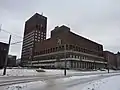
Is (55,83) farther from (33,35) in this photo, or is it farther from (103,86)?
(33,35)

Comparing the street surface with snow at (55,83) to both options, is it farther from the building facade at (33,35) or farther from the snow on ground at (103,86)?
the building facade at (33,35)

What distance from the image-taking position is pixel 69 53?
84688mm

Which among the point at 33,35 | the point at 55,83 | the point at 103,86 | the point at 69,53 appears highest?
the point at 33,35

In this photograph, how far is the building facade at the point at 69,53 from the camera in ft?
282

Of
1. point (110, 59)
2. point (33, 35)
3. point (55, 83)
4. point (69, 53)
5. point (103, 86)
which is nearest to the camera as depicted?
point (103, 86)

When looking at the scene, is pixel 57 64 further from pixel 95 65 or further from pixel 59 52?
pixel 95 65

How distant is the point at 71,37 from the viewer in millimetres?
94938

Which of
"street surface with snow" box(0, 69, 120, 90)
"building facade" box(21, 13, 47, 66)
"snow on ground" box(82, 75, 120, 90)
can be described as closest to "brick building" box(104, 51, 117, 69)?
"building facade" box(21, 13, 47, 66)

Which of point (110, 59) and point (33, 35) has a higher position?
point (33, 35)

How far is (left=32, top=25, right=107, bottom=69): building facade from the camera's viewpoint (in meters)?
86.0

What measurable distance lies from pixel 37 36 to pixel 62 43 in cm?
5611

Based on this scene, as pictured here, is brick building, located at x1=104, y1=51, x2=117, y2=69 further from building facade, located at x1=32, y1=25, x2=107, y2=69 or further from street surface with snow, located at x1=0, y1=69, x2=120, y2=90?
street surface with snow, located at x1=0, y1=69, x2=120, y2=90

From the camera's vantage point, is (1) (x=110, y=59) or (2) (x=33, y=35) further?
(1) (x=110, y=59)

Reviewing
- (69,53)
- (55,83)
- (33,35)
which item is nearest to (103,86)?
(55,83)
